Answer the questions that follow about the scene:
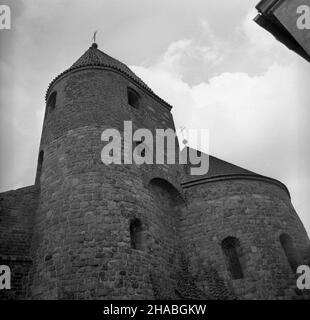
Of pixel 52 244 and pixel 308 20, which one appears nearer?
pixel 308 20

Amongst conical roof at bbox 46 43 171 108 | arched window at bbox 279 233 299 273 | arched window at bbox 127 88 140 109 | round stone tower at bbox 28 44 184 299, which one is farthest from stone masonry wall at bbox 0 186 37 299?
arched window at bbox 279 233 299 273

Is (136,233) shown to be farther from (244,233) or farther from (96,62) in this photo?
(96,62)

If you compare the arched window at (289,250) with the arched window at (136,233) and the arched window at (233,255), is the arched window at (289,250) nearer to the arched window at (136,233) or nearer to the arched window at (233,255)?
the arched window at (233,255)

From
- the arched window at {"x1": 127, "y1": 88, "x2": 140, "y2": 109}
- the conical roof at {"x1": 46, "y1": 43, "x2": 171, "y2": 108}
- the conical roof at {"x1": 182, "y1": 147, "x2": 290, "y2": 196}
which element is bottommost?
the conical roof at {"x1": 182, "y1": 147, "x2": 290, "y2": 196}

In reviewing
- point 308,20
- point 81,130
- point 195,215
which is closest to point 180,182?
point 195,215

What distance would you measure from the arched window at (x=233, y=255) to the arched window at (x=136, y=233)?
2.96 meters

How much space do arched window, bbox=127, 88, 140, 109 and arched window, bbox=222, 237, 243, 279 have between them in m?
6.30

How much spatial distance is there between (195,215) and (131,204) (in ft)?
9.62

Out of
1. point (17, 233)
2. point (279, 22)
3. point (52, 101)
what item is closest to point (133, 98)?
point (52, 101)

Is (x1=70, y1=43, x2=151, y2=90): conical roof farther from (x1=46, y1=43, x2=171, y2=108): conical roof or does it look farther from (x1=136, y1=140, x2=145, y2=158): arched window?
(x1=136, y1=140, x2=145, y2=158): arched window

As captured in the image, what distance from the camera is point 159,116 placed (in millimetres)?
13898

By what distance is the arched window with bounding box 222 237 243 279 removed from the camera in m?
9.98

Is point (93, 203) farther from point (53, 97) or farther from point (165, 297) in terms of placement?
point (53, 97)

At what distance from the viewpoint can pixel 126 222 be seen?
866cm
